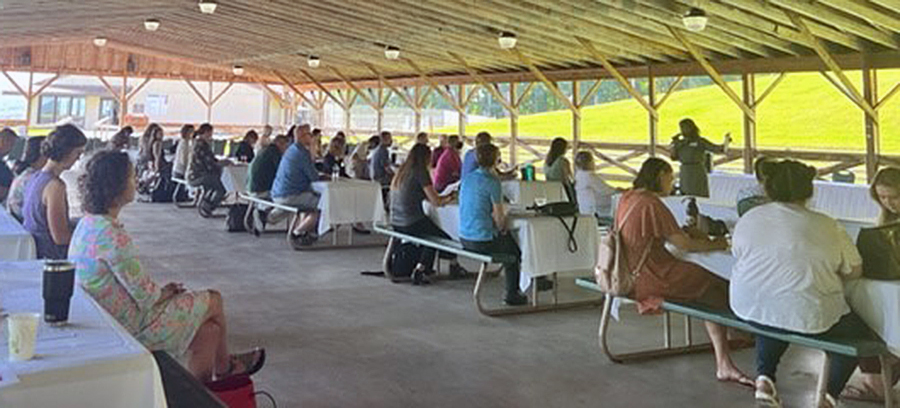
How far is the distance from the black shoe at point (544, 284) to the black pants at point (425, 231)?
92 centimetres

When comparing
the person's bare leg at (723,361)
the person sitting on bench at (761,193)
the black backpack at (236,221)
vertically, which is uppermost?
the person sitting on bench at (761,193)

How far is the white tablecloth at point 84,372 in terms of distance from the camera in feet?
5.23

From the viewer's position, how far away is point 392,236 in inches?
242

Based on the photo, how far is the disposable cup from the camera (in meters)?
1.67

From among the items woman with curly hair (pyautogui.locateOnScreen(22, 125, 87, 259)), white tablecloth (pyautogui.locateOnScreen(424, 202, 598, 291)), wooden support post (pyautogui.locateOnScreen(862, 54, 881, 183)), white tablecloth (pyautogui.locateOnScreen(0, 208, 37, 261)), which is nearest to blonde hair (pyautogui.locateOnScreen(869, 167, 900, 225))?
white tablecloth (pyautogui.locateOnScreen(424, 202, 598, 291))

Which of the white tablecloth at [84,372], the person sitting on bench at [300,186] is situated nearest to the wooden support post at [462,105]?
the person sitting on bench at [300,186]

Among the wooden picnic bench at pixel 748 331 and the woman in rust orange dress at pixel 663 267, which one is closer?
the wooden picnic bench at pixel 748 331

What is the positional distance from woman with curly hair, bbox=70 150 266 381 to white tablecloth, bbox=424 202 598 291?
2.49 m

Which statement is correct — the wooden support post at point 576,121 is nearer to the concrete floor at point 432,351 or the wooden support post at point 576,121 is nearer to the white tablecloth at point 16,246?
the concrete floor at point 432,351

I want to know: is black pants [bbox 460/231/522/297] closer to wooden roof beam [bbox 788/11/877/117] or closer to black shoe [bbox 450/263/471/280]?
black shoe [bbox 450/263/471/280]

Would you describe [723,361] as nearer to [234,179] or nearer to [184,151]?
[234,179]

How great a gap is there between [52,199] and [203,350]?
1486 millimetres

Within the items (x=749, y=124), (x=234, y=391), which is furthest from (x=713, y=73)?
(x=234, y=391)

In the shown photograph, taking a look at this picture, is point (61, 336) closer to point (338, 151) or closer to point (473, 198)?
point (473, 198)
